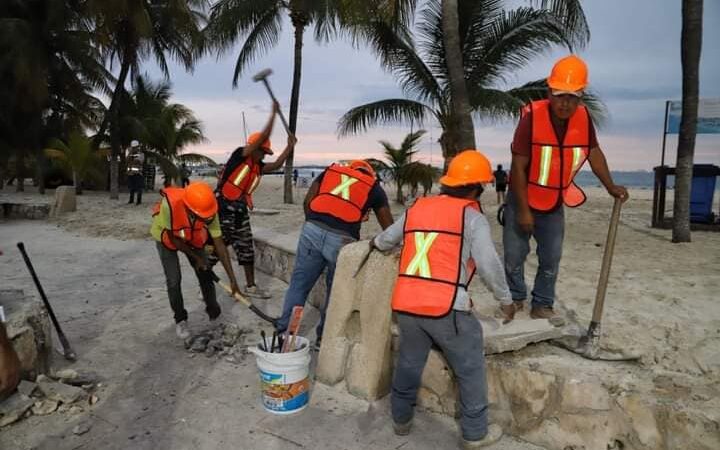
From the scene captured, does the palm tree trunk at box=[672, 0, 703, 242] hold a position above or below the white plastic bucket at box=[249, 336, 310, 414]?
above

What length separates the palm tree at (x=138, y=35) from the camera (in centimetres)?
1692

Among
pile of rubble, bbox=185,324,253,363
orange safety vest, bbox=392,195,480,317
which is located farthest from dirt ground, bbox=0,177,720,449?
orange safety vest, bbox=392,195,480,317

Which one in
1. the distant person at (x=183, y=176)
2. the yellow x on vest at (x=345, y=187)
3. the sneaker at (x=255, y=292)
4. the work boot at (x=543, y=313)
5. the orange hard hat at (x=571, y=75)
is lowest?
the sneaker at (x=255, y=292)

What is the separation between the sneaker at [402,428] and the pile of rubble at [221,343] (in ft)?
5.20

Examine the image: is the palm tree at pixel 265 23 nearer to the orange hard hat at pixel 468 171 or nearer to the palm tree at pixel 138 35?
the palm tree at pixel 138 35

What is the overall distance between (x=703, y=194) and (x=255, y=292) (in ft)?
27.6

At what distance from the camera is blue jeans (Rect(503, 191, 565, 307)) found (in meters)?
3.69

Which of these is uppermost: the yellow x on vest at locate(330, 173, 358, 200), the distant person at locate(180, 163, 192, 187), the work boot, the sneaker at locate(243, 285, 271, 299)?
the yellow x on vest at locate(330, 173, 358, 200)

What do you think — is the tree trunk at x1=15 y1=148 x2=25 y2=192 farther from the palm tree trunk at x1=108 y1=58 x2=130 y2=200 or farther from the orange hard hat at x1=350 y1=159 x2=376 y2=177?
the orange hard hat at x1=350 y1=159 x2=376 y2=177

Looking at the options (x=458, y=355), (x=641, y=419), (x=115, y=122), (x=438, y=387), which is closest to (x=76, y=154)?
(x=115, y=122)

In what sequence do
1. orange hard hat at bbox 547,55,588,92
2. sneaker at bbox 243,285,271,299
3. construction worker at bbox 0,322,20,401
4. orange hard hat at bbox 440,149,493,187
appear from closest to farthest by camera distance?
construction worker at bbox 0,322,20,401 < orange hard hat at bbox 440,149,493,187 < orange hard hat at bbox 547,55,588,92 < sneaker at bbox 243,285,271,299

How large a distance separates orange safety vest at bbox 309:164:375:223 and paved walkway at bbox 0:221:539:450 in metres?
1.26

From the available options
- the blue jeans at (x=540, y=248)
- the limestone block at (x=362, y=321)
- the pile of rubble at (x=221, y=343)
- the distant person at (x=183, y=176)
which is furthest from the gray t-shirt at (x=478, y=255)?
the distant person at (x=183, y=176)

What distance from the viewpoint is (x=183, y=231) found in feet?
14.4
